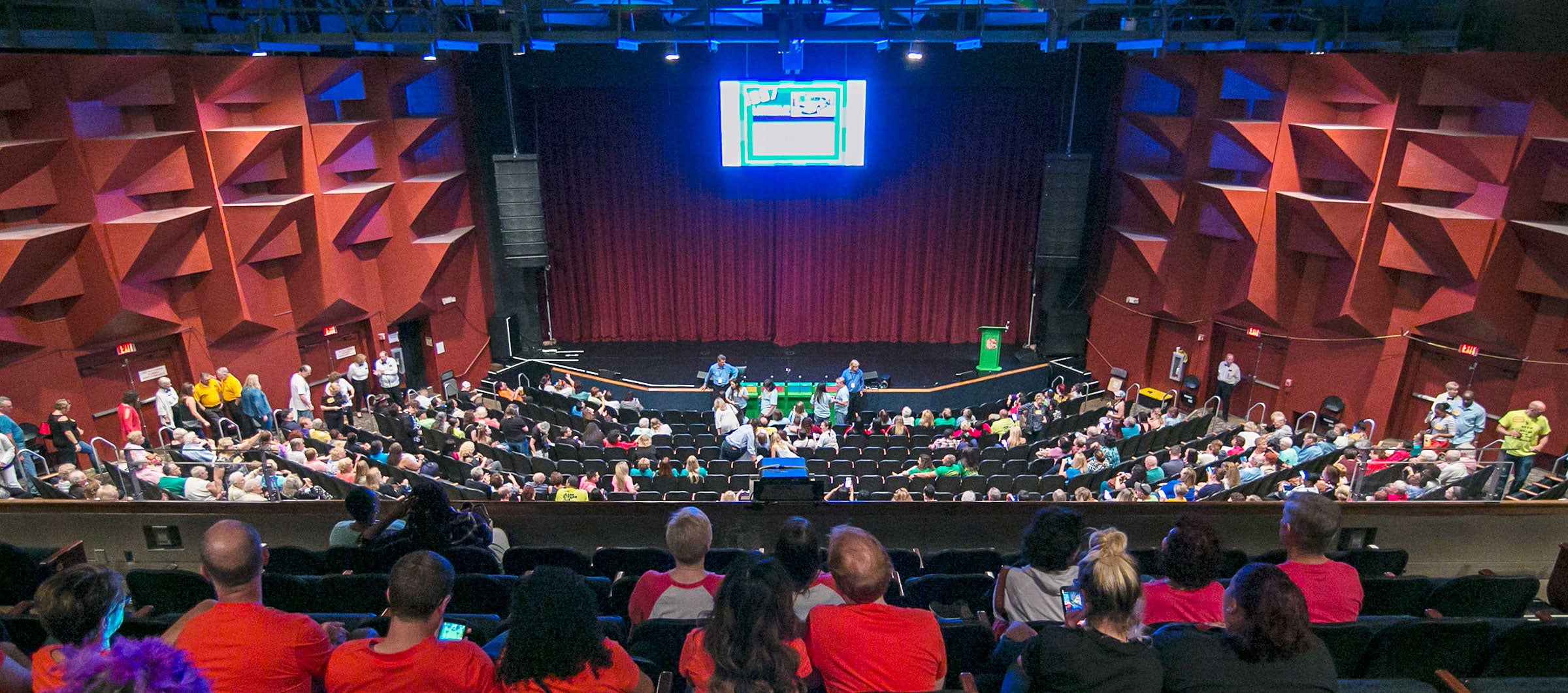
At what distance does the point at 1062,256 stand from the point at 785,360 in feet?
16.6

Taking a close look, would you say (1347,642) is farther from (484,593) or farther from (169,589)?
(169,589)

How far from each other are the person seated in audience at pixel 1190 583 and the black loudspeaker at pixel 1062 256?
12.2 meters

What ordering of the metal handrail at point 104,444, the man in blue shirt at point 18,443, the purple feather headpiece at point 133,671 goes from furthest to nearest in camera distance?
the metal handrail at point 104,444
the man in blue shirt at point 18,443
the purple feather headpiece at point 133,671

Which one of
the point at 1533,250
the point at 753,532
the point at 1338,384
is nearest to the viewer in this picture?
the point at 753,532

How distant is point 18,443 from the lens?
970 cm

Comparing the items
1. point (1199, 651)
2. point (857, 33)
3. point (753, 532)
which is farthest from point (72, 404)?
point (1199, 651)

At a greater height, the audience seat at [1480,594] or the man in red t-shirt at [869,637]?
the man in red t-shirt at [869,637]

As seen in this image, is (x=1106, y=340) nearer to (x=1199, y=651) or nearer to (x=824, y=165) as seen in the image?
(x=824, y=165)

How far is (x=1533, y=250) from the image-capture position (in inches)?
432

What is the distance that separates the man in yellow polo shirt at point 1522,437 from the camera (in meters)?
10.3

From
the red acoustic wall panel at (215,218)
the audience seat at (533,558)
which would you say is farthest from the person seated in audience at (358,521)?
the red acoustic wall panel at (215,218)

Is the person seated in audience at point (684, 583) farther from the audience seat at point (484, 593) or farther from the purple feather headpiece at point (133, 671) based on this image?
the purple feather headpiece at point (133, 671)

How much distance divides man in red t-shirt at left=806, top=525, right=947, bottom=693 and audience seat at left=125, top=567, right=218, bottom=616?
10.4 feet

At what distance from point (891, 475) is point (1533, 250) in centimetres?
827
